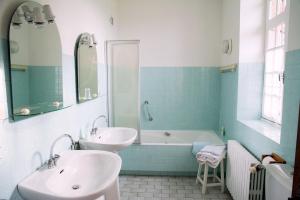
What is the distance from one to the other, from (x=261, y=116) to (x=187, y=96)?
4.32 ft

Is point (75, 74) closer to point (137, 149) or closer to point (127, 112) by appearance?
point (127, 112)

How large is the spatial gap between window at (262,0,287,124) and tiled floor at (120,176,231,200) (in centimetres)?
114

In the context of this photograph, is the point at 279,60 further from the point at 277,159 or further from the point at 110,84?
the point at 110,84

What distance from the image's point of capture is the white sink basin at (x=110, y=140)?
1.98 metres

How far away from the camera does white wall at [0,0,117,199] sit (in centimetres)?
115

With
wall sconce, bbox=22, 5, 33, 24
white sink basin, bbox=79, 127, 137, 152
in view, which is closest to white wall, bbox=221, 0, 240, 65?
white sink basin, bbox=79, 127, 137, 152

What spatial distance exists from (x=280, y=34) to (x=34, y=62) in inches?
90.8

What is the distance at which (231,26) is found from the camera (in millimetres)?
3045

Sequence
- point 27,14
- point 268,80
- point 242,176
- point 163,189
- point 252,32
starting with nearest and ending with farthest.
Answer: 1. point 27,14
2. point 242,176
3. point 268,80
4. point 252,32
5. point 163,189

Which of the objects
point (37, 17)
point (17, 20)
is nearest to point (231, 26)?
point (37, 17)

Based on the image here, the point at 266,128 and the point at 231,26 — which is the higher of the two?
the point at 231,26

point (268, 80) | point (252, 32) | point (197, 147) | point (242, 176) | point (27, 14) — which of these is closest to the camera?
point (27, 14)

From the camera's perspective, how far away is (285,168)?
154 centimetres

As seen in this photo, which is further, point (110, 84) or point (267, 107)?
point (110, 84)
